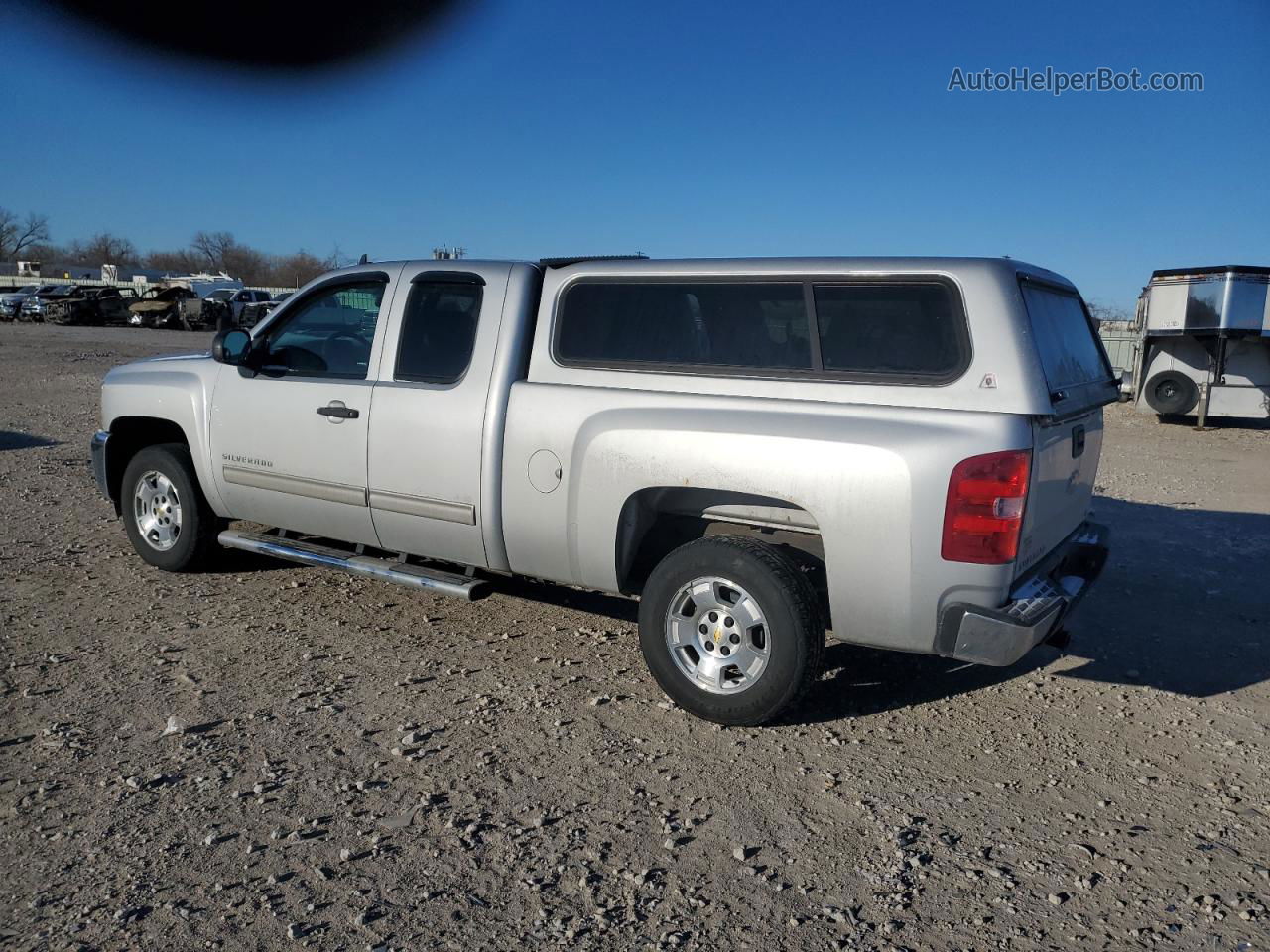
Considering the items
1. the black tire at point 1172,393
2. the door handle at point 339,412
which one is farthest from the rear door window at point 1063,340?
the black tire at point 1172,393

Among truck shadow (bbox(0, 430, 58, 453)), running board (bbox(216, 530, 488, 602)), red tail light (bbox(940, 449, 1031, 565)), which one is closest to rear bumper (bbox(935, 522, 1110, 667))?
red tail light (bbox(940, 449, 1031, 565))

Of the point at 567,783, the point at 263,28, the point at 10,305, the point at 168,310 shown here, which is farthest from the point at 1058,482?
the point at 10,305

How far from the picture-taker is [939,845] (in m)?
3.51

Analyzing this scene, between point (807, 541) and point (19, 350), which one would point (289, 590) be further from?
point (19, 350)

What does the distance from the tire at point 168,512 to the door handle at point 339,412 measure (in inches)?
51.7

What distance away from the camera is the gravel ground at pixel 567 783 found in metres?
3.05

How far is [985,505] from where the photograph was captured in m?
3.81

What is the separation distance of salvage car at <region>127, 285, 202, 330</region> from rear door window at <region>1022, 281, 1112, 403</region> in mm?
42850

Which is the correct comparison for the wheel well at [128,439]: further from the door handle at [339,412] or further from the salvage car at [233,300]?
the salvage car at [233,300]

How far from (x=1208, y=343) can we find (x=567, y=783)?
55.9ft

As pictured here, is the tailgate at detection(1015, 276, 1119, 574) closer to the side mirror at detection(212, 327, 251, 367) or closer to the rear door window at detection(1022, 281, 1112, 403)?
the rear door window at detection(1022, 281, 1112, 403)

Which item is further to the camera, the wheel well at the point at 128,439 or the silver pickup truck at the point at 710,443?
the wheel well at the point at 128,439

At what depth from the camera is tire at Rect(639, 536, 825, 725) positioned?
4191 millimetres

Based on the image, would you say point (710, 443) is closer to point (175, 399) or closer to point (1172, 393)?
point (175, 399)
